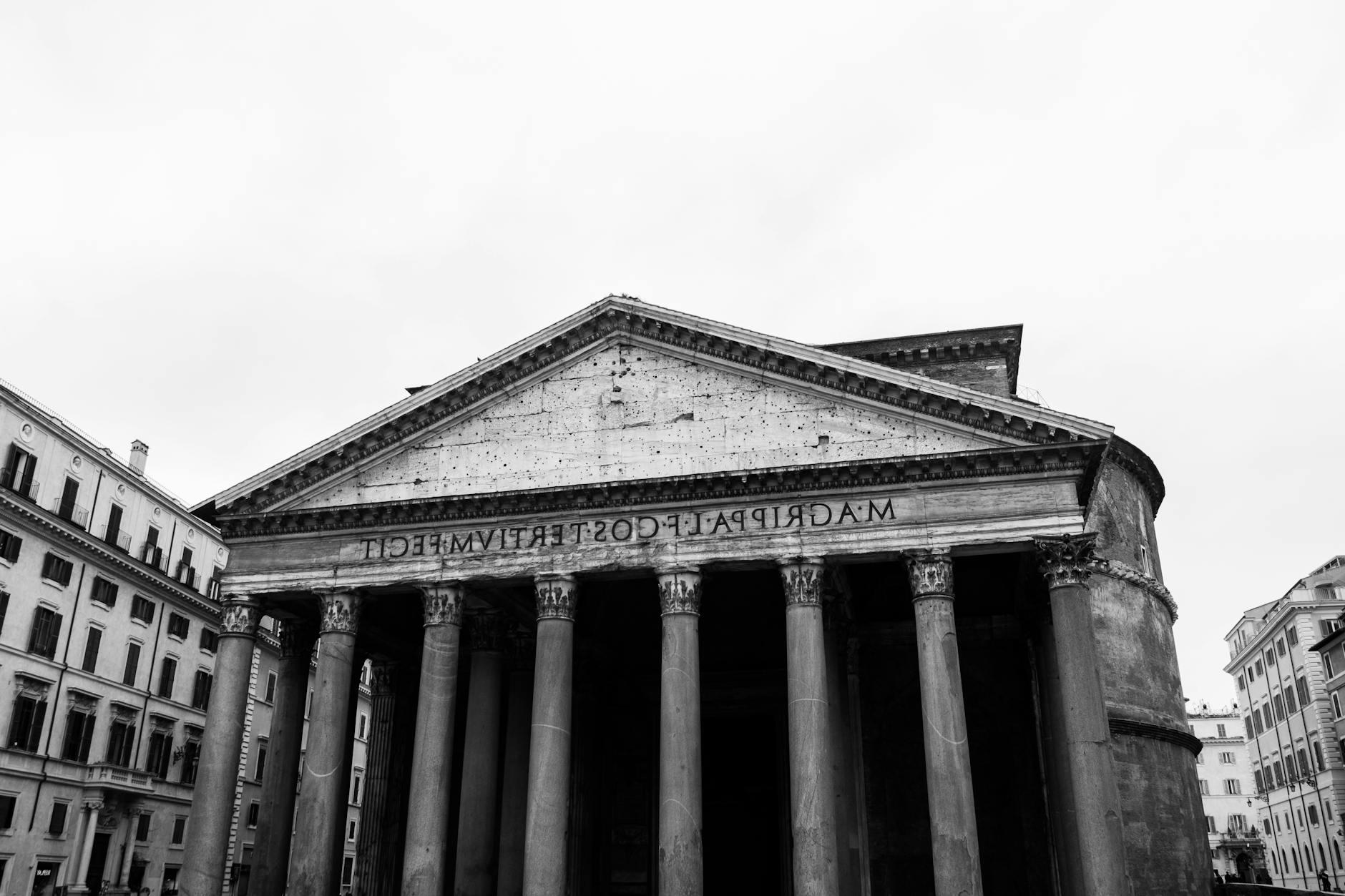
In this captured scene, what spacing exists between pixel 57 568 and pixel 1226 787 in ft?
244

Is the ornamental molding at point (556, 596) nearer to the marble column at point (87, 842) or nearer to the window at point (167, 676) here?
the marble column at point (87, 842)

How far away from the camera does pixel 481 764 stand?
64.6 ft

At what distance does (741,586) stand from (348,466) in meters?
9.09

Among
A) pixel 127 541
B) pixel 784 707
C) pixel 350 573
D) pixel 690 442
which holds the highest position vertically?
pixel 127 541

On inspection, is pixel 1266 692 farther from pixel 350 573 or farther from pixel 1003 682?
pixel 350 573

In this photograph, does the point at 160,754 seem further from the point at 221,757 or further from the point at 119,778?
the point at 221,757

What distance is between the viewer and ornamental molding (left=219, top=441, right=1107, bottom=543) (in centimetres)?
1750

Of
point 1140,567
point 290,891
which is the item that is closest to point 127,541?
point 290,891

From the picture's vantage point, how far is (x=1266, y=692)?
54.7 m

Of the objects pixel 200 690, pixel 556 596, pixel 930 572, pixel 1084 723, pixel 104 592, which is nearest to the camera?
pixel 1084 723

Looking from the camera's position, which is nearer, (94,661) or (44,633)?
(44,633)

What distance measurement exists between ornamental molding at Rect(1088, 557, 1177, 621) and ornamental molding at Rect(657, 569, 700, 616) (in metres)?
12.6

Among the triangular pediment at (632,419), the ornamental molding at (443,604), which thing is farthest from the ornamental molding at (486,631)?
the triangular pediment at (632,419)

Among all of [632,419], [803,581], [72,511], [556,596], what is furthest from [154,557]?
[803,581]
